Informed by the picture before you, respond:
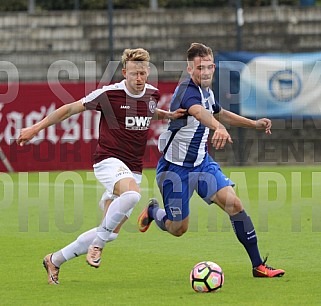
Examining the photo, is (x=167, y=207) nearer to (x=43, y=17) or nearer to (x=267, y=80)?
(x=267, y=80)

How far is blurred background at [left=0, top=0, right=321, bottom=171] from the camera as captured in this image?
21.3m

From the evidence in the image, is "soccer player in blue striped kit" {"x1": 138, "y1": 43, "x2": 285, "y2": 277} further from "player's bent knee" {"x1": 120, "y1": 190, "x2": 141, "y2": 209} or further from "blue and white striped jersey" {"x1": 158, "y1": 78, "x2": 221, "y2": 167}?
"player's bent knee" {"x1": 120, "y1": 190, "x2": 141, "y2": 209}

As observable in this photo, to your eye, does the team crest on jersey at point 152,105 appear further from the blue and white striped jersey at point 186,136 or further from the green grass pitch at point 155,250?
the green grass pitch at point 155,250

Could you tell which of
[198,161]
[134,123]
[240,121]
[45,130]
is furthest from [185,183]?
[45,130]

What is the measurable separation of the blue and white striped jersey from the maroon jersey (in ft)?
1.47

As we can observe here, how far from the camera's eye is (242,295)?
7.77m

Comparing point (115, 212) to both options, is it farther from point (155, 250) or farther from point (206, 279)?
point (155, 250)

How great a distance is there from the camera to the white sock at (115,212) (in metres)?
8.29

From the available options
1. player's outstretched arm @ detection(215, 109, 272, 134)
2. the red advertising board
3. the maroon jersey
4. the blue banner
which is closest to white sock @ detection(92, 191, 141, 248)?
the maroon jersey

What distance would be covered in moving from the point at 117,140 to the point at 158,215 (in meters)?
1.70

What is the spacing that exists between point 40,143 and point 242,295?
13794 millimetres

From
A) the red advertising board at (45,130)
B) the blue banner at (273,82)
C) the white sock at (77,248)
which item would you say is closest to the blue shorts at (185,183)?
the white sock at (77,248)

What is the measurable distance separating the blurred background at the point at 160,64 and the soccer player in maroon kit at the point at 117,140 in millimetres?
12227

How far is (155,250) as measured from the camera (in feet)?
35.2
